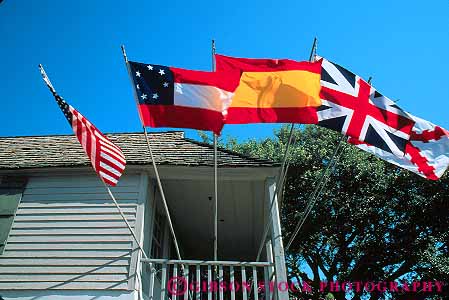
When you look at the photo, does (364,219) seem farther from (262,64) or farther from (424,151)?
(262,64)

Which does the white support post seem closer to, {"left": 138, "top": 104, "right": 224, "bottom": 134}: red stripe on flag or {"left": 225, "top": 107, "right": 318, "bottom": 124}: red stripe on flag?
{"left": 225, "top": 107, "right": 318, "bottom": 124}: red stripe on flag

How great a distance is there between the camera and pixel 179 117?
4.65 m

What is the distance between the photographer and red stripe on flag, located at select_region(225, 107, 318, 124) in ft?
14.7

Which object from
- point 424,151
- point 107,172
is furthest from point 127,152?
point 424,151

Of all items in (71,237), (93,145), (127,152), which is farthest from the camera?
(127,152)

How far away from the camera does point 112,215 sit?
21.4 feet

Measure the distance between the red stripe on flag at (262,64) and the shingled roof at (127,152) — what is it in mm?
2223

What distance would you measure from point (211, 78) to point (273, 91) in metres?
0.85

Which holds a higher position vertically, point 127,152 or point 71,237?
point 127,152

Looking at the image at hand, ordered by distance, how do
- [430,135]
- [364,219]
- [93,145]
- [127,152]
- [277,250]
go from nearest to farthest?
[430,135] < [93,145] < [277,250] < [127,152] < [364,219]

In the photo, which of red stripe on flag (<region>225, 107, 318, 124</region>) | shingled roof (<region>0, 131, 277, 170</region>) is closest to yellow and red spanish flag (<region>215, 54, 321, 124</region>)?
red stripe on flag (<region>225, 107, 318, 124</region>)

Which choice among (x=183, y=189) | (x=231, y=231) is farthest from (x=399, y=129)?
(x=231, y=231)

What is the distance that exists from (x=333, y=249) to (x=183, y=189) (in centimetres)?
1263

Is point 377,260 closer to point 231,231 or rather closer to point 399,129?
point 231,231
